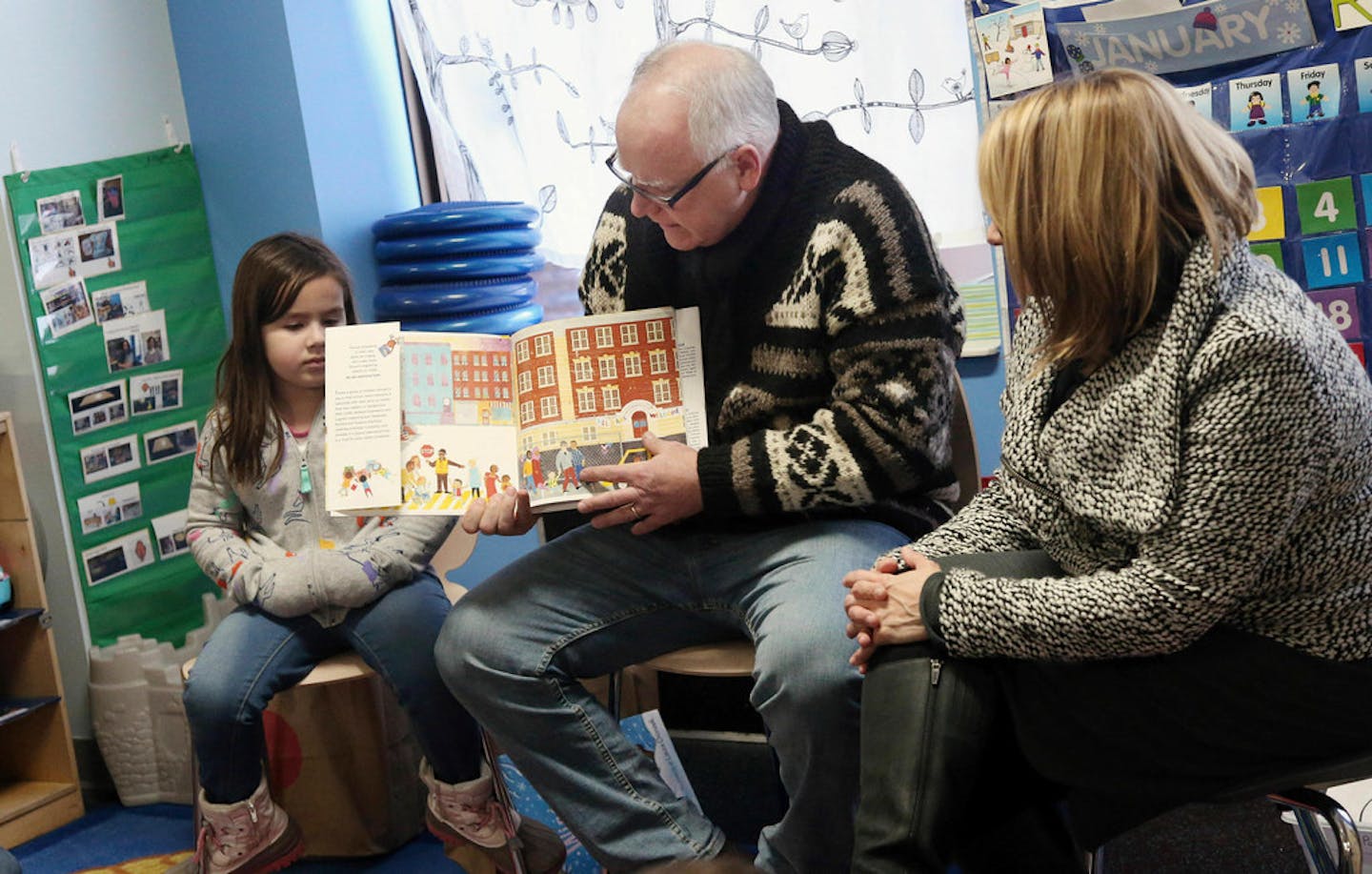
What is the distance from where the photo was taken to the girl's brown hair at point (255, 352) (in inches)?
86.7

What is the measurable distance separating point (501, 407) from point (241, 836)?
0.82 metres

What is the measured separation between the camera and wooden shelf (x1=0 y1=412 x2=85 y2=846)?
103 inches

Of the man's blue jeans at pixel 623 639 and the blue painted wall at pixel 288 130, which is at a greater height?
the blue painted wall at pixel 288 130

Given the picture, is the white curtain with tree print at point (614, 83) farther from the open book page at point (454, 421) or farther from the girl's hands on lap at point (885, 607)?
the girl's hands on lap at point (885, 607)

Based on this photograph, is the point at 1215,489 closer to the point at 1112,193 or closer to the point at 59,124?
the point at 1112,193

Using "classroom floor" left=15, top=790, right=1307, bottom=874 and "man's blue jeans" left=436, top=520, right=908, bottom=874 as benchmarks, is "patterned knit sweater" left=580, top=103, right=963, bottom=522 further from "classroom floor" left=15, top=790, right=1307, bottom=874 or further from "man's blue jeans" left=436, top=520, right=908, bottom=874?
"classroom floor" left=15, top=790, right=1307, bottom=874

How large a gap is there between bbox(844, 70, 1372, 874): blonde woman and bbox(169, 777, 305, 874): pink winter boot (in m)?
1.11

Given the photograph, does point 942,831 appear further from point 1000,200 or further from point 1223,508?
point 1000,200

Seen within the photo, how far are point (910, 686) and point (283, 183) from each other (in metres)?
2.12

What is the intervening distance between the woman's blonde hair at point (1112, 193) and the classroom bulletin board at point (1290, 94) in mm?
1024

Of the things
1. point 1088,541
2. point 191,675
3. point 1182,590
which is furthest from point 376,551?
point 1182,590

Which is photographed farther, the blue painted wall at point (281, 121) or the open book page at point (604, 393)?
the blue painted wall at point (281, 121)

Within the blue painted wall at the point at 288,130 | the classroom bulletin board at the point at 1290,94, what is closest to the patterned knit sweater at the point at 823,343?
the classroom bulletin board at the point at 1290,94

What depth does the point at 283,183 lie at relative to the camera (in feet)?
9.77
